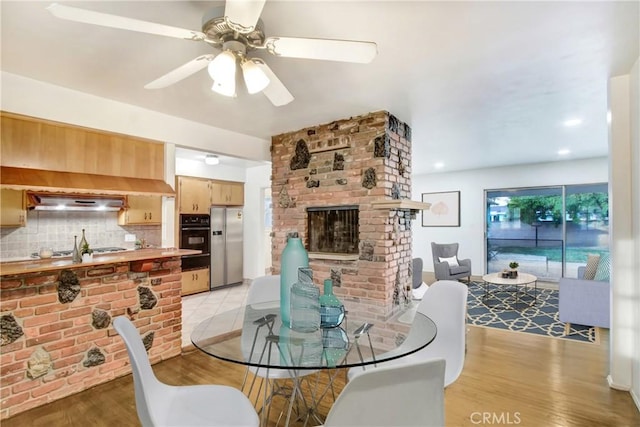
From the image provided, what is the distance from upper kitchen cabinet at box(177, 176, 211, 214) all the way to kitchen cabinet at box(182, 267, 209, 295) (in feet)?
3.44

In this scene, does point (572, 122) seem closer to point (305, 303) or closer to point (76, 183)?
point (305, 303)

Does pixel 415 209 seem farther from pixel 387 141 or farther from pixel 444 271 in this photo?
pixel 444 271

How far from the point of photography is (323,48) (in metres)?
1.43

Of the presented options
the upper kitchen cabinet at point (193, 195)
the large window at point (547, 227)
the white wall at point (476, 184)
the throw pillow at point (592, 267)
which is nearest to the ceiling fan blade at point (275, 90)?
the upper kitchen cabinet at point (193, 195)

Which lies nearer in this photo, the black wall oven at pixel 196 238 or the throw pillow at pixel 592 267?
the throw pillow at pixel 592 267

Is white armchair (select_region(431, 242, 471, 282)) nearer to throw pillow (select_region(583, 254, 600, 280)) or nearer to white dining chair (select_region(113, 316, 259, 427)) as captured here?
throw pillow (select_region(583, 254, 600, 280))

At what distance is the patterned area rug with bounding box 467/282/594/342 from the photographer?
3660 millimetres

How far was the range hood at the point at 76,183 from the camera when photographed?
2307 mm

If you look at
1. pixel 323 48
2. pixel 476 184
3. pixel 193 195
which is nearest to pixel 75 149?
pixel 323 48

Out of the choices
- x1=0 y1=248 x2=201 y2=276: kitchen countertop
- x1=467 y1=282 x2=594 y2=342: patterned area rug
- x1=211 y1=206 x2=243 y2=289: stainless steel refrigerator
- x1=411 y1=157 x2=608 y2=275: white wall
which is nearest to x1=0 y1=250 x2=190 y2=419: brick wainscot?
x1=0 y1=248 x2=201 y2=276: kitchen countertop

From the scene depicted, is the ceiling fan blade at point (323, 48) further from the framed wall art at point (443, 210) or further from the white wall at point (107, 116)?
the framed wall art at point (443, 210)

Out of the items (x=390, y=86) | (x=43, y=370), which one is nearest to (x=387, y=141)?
(x=390, y=86)

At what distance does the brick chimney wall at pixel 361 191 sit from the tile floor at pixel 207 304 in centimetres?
130

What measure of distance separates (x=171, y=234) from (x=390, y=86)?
2.63 m
